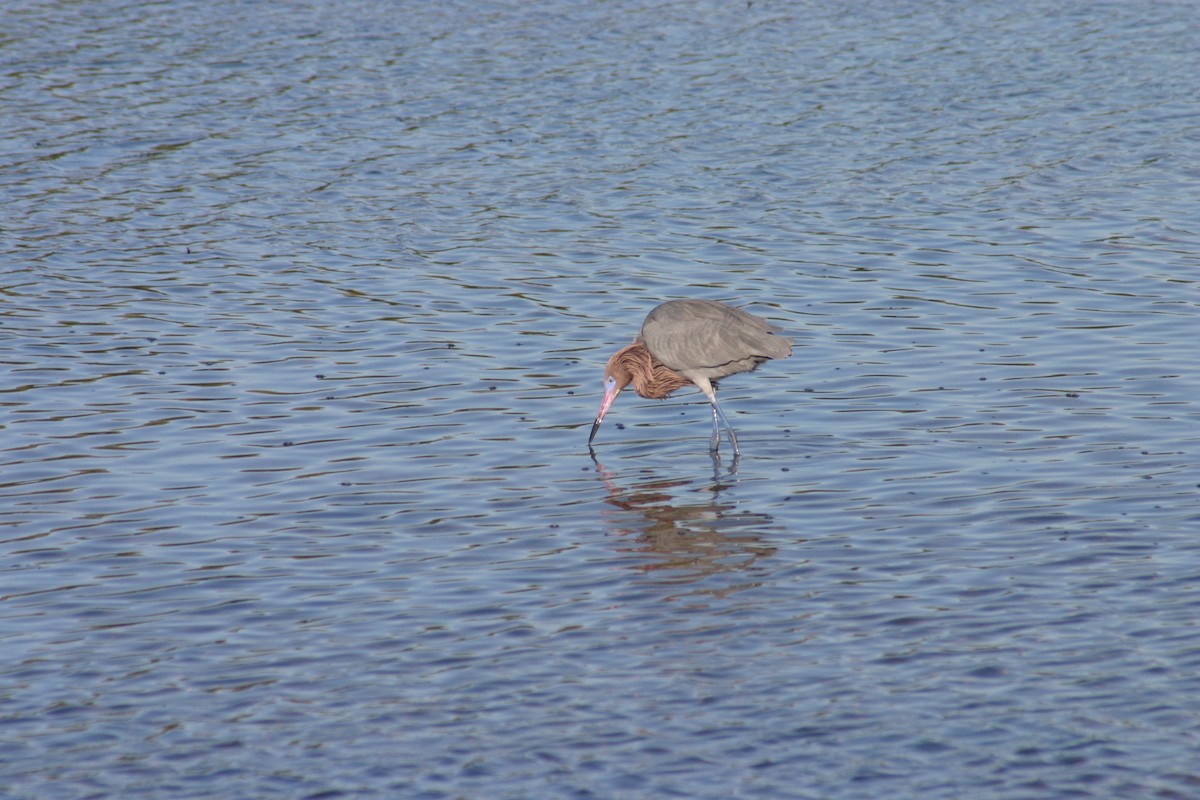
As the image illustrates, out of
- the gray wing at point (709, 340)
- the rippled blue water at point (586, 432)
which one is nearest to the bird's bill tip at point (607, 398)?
the rippled blue water at point (586, 432)

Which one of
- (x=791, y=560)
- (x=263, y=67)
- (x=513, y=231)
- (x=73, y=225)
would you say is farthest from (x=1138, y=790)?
(x=263, y=67)

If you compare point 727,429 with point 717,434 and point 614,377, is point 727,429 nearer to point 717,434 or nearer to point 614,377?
point 717,434

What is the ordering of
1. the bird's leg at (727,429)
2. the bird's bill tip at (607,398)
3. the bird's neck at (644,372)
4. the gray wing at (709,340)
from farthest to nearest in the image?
the bird's neck at (644,372)
the bird's bill tip at (607,398)
the gray wing at (709,340)
the bird's leg at (727,429)

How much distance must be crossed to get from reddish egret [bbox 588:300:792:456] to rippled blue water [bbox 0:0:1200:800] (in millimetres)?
450

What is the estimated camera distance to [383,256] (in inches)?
637

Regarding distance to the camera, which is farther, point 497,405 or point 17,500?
point 497,405

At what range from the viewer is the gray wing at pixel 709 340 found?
1162 centimetres

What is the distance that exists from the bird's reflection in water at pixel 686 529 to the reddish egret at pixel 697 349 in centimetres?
83

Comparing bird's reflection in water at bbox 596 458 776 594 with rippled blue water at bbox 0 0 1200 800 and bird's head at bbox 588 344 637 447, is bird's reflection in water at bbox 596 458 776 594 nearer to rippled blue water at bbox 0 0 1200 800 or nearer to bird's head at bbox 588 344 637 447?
rippled blue water at bbox 0 0 1200 800

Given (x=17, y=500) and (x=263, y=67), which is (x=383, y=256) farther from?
(x=263, y=67)

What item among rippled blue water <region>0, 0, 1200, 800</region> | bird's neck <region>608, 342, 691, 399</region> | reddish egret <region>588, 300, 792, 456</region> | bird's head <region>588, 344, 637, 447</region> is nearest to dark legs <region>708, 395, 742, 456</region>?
reddish egret <region>588, 300, 792, 456</region>

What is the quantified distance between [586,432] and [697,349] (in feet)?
3.38

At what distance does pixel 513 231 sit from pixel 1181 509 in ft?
28.8

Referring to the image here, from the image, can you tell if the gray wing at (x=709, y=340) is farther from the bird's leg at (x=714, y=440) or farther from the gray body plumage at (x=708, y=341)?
the bird's leg at (x=714, y=440)
